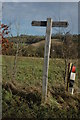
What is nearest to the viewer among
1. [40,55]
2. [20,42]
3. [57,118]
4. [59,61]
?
[57,118]

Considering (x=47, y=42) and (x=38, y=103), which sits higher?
(x=47, y=42)

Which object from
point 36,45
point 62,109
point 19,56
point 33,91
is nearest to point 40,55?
point 36,45

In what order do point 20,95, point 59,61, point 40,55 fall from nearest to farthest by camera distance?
1. point 20,95
2. point 59,61
3. point 40,55

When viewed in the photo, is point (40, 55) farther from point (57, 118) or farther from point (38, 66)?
point (57, 118)

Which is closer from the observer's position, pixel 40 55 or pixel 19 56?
pixel 19 56

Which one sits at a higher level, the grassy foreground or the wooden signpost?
the wooden signpost

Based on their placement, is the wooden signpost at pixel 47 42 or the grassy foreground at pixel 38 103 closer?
the grassy foreground at pixel 38 103

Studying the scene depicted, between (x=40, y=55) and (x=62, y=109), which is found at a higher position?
(x=40, y=55)

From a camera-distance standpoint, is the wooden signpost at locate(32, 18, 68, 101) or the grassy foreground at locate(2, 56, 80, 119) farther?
the wooden signpost at locate(32, 18, 68, 101)

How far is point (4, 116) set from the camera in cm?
443

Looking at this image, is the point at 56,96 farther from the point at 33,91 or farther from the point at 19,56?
the point at 19,56

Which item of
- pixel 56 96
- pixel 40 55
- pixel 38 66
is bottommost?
pixel 56 96

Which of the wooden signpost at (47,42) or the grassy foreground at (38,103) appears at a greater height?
the wooden signpost at (47,42)

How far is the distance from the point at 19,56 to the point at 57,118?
2.90 meters
